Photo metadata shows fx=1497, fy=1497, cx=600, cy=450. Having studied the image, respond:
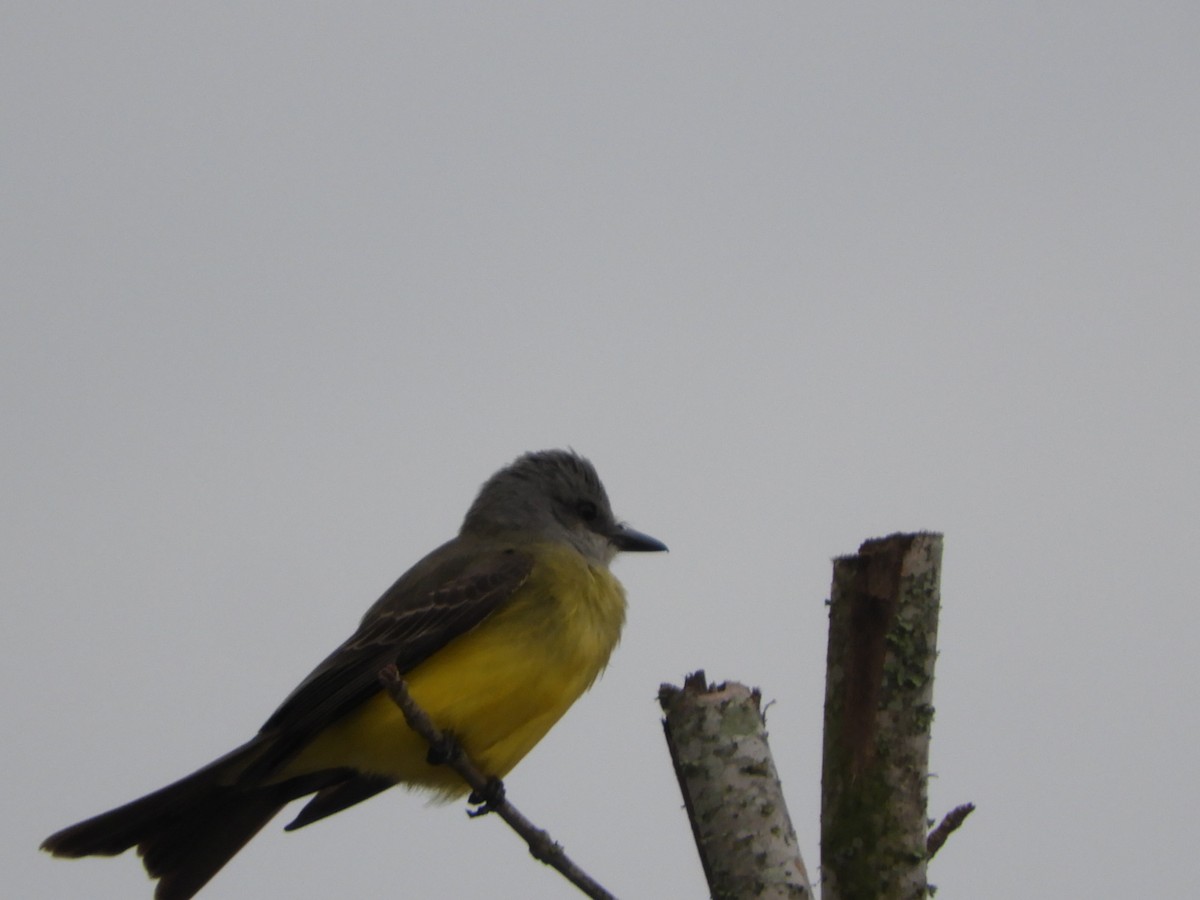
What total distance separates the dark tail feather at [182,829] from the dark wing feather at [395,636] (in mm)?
149

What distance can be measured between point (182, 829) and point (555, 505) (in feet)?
8.41

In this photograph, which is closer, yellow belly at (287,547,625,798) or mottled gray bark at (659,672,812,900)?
mottled gray bark at (659,672,812,900)

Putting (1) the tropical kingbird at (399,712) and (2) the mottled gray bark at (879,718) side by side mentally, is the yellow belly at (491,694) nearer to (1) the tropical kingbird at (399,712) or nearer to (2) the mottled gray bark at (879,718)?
(1) the tropical kingbird at (399,712)

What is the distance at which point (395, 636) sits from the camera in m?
5.98

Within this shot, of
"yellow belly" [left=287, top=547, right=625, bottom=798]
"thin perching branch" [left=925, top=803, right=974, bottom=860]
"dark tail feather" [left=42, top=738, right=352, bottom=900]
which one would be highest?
"yellow belly" [left=287, top=547, right=625, bottom=798]

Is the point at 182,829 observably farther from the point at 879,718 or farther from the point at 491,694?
the point at 879,718

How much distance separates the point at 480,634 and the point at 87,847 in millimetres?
1687

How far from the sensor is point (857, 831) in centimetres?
391

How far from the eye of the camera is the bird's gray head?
7504 millimetres

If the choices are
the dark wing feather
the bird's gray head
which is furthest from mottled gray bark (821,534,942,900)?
the bird's gray head

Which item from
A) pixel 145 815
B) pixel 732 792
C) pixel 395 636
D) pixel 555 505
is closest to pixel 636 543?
pixel 555 505

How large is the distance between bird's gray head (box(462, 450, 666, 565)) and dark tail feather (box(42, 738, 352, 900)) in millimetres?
1940

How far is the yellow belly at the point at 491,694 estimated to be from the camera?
18.9 ft

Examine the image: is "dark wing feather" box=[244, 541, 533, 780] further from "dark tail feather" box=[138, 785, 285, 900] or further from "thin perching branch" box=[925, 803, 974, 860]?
"thin perching branch" box=[925, 803, 974, 860]
